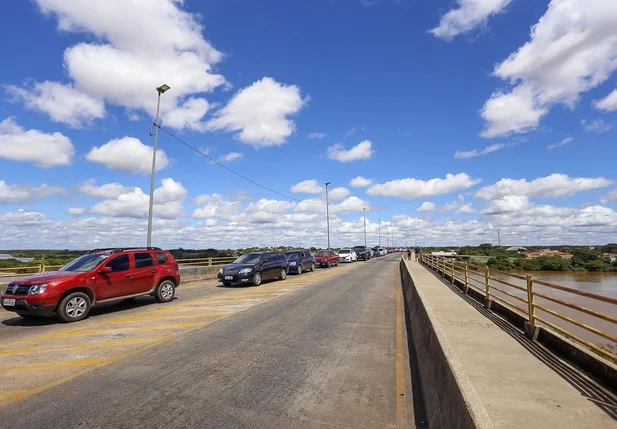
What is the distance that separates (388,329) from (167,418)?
19.5 feet

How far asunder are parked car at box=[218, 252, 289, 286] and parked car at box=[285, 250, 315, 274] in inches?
187

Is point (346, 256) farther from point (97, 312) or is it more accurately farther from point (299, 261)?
point (97, 312)

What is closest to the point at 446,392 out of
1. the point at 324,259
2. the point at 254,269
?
the point at 254,269

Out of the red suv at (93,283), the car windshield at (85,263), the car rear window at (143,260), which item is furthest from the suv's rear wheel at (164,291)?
the car windshield at (85,263)

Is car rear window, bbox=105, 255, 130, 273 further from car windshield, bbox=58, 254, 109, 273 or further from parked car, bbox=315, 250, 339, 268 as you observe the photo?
parked car, bbox=315, 250, 339, 268

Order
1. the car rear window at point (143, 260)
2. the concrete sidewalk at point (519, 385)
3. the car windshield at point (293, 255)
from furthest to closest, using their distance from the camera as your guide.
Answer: the car windshield at point (293, 255)
the car rear window at point (143, 260)
the concrete sidewalk at point (519, 385)

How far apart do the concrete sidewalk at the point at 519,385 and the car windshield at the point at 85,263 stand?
8.81 meters

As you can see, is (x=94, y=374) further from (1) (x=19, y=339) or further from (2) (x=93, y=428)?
(1) (x=19, y=339)

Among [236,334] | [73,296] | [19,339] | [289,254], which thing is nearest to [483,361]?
[236,334]

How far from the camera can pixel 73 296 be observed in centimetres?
924

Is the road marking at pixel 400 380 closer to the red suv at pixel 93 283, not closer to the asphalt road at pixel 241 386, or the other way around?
the asphalt road at pixel 241 386

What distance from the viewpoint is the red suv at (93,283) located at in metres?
8.75

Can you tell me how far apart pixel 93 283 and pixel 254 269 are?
8828mm

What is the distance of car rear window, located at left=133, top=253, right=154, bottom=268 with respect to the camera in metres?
11.6
